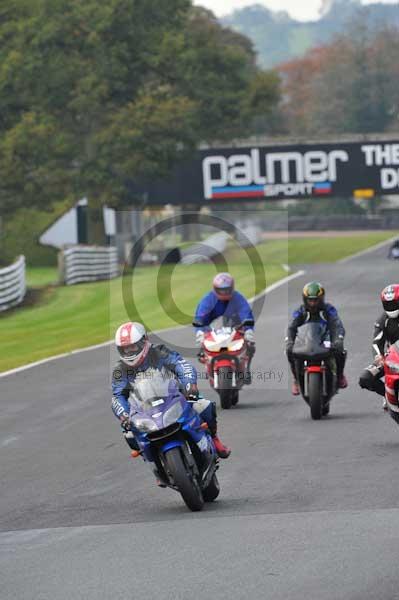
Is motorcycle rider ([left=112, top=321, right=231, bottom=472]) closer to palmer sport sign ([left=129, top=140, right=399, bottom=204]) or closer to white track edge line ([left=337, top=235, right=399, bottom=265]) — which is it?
white track edge line ([left=337, top=235, right=399, bottom=265])

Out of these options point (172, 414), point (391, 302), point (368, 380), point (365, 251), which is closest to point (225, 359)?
point (368, 380)

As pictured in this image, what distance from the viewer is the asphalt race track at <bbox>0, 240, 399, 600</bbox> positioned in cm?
839

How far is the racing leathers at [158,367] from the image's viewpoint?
11.8m

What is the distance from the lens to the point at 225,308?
19531mm

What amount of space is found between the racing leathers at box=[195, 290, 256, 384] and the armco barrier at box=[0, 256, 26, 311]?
2063 centimetres

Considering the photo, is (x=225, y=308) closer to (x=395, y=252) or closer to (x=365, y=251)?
(x=395, y=252)

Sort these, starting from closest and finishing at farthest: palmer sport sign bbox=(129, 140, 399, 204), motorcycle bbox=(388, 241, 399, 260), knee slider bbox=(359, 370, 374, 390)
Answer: knee slider bbox=(359, 370, 374, 390)
motorcycle bbox=(388, 241, 399, 260)
palmer sport sign bbox=(129, 140, 399, 204)

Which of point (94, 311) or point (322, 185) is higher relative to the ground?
point (322, 185)

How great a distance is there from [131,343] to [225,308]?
7942 mm

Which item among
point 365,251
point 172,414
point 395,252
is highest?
point 172,414

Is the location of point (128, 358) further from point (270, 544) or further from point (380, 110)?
point (380, 110)

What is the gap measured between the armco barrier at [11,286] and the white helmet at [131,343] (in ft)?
92.0

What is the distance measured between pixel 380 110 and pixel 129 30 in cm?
7135

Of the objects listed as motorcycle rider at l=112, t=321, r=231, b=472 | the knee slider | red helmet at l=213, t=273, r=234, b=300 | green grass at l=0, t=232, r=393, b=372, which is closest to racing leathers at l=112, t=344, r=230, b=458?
motorcycle rider at l=112, t=321, r=231, b=472
